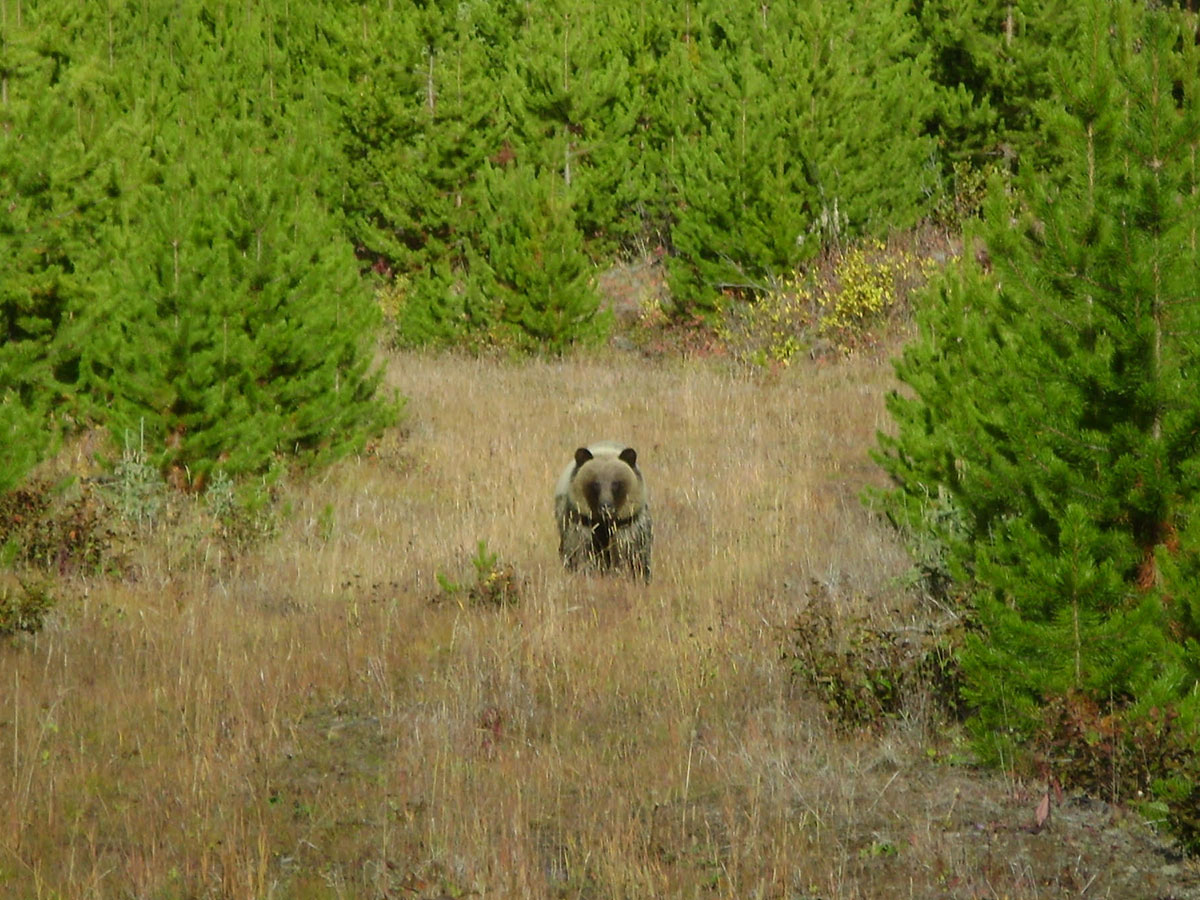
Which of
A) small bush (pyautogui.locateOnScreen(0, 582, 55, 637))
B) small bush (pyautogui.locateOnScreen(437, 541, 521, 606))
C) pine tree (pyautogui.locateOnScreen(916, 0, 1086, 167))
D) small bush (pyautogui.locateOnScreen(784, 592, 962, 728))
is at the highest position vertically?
pine tree (pyautogui.locateOnScreen(916, 0, 1086, 167))

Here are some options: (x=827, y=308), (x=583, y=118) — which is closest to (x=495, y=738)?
(x=827, y=308)

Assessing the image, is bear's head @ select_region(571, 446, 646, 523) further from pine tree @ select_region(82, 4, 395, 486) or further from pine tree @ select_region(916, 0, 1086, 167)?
pine tree @ select_region(916, 0, 1086, 167)

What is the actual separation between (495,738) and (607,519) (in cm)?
265

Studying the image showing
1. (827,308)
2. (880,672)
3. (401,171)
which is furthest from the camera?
(401,171)

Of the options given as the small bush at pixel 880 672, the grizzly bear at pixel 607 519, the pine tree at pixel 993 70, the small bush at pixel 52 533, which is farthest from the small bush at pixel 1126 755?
the pine tree at pixel 993 70

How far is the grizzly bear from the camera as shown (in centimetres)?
828

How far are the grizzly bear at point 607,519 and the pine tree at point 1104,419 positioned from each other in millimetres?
3213

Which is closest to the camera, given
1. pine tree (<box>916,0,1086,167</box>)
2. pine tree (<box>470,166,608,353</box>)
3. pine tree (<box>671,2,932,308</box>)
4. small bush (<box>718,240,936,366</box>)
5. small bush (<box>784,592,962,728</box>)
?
small bush (<box>784,592,962,728</box>)

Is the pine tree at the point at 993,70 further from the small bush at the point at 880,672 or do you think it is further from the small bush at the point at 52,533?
the small bush at the point at 52,533

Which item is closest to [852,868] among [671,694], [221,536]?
[671,694]

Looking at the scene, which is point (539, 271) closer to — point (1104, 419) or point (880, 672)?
point (880, 672)

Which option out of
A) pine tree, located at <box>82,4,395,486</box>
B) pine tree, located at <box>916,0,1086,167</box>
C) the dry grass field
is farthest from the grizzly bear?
pine tree, located at <box>916,0,1086,167</box>

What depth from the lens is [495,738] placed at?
19.0ft

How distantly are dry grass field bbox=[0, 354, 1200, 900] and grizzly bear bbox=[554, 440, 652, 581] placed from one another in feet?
0.64
